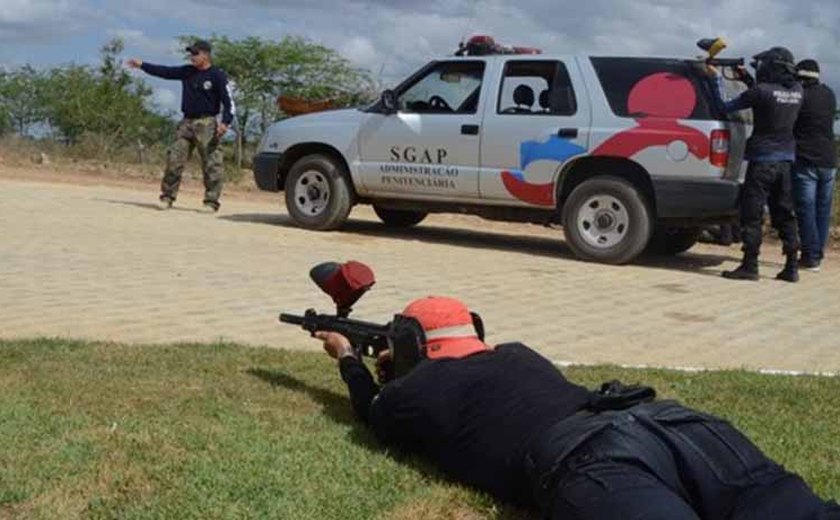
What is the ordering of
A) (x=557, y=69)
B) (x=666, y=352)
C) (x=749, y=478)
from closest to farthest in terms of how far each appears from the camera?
(x=749, y=478) → (x=666, y=352) → (x=557, y=69)

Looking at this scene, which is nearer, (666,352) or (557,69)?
(666,352)

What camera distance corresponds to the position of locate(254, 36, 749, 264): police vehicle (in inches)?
397

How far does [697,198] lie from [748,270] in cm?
77

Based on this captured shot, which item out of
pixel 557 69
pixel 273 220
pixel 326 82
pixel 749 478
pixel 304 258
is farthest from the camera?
pixel 326 82

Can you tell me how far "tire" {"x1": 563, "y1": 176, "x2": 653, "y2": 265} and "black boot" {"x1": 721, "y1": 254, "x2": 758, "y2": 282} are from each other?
2.66 feet

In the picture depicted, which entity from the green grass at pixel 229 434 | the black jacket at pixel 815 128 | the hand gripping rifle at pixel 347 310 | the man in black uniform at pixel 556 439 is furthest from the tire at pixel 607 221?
the man in black uniform at pixel 556 439

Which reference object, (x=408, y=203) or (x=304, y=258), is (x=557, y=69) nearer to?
(x=408, y=203)

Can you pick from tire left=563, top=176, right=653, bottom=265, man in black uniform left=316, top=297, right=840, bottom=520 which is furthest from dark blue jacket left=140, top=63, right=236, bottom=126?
man in black uniform left=316, top=297, right=840, bottom=520

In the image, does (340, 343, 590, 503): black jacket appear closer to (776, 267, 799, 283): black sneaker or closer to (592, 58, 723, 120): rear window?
(592, 58, 723, 120): rear window

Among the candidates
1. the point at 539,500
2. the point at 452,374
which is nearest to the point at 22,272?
the point at 452,374

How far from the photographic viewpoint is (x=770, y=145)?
31.9ft

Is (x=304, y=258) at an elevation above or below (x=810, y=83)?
below

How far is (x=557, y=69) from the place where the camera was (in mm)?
10828

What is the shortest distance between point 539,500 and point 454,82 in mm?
8367
